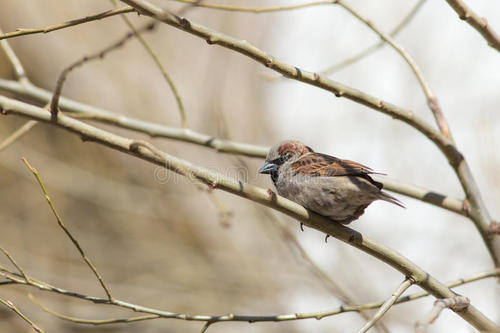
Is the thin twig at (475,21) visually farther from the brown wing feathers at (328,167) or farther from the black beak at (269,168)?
the black beak at (269,168)

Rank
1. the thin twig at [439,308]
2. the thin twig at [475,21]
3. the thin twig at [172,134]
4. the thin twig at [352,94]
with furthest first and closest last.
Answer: the thin twig at [172,134], the thin twig at [475,21], the thin twig at [352,94], the thin twig at [439,308]

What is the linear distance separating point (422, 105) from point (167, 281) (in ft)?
15.3

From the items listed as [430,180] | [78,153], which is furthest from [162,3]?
[430,180]

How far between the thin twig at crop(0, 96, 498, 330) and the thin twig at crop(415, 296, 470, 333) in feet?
0.25

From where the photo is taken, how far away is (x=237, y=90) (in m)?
11.3

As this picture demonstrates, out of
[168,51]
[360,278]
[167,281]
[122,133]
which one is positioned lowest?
[360,278]

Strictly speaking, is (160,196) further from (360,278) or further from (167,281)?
(360,278)

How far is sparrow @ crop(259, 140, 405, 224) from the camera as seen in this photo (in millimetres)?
3510

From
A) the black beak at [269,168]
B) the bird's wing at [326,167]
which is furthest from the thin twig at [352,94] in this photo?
the black beak at [269,168]

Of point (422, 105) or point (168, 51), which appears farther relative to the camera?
point (168, 51)

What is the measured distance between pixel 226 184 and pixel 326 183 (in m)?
1.40

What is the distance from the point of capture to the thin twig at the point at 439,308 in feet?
6.13

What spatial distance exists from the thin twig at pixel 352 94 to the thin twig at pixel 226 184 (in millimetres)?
601

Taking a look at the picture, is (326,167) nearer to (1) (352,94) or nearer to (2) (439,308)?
(1) (352,94)
